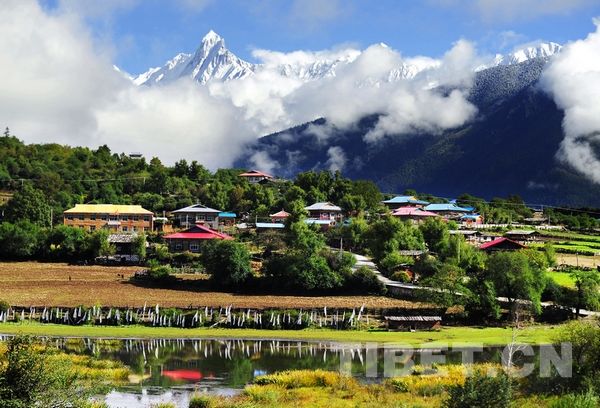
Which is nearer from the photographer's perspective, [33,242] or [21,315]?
[21,315]

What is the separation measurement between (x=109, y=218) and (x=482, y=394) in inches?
3221

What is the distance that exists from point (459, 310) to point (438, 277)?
10.9ft

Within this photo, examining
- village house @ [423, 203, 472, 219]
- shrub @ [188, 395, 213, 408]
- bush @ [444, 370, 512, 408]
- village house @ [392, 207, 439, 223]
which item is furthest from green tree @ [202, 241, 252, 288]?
village house @ [423, 203, 472, 219]

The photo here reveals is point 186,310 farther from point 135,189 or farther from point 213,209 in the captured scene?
point 135,189

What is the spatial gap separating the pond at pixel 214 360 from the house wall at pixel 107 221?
163 ft

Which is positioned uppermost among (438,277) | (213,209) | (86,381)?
(213,209)

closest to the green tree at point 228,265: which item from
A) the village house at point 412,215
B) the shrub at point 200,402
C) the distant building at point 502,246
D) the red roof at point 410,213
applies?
the distant building at point 502,246

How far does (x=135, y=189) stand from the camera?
12825cm

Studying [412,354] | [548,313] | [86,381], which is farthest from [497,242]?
[86,381]

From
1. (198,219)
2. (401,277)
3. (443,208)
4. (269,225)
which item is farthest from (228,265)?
→ (443,208)

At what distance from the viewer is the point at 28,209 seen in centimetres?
9650

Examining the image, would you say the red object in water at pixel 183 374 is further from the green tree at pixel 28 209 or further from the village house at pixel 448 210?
the village house at pixel 448 210

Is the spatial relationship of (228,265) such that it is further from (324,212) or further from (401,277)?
(324,212)

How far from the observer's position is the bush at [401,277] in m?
75.5
